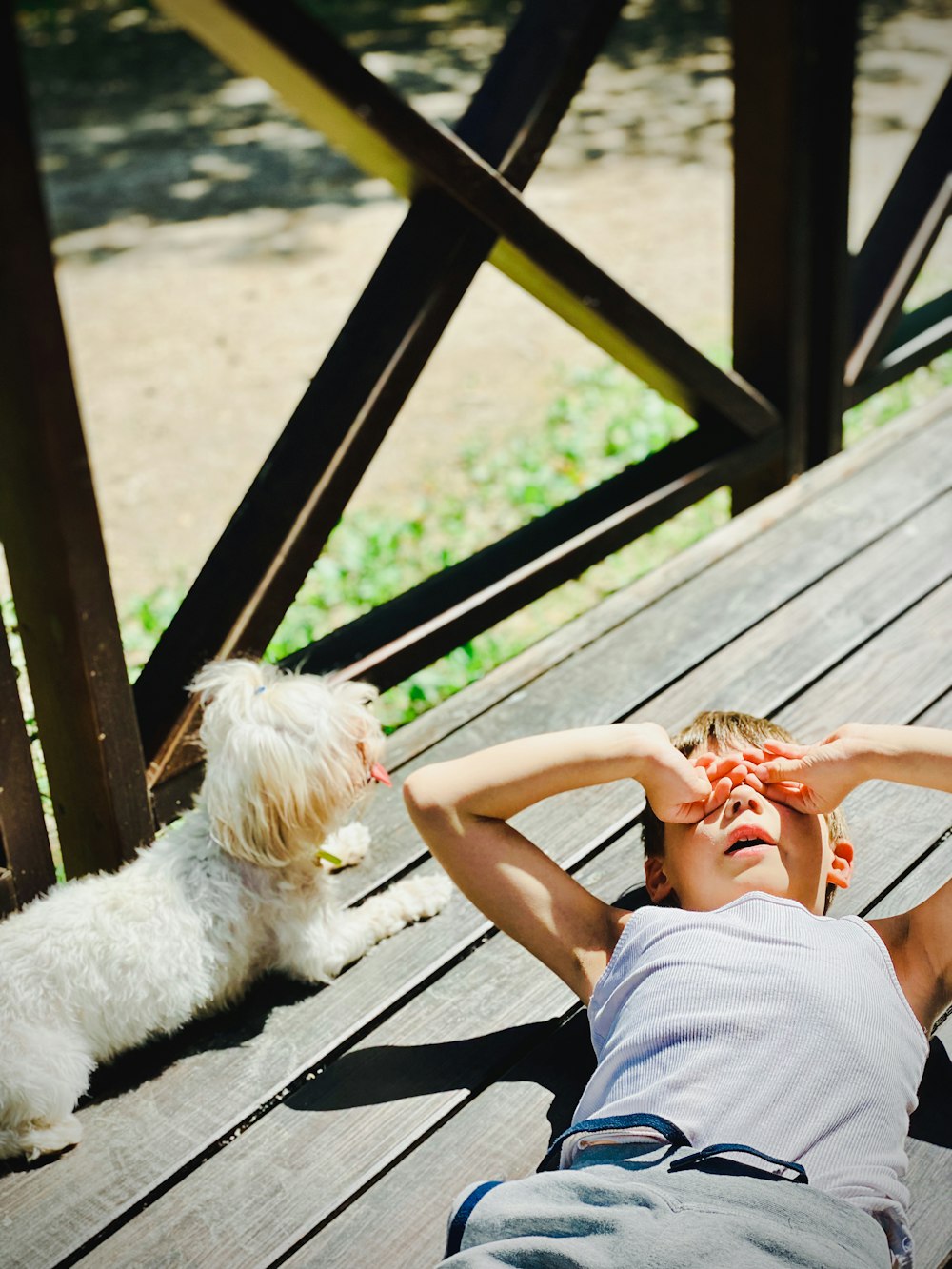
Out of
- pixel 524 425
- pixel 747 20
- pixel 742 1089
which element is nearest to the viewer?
pixel 742 1089

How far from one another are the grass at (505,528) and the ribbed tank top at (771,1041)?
79.9 inches

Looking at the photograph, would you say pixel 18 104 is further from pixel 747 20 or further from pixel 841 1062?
pixel 747 20

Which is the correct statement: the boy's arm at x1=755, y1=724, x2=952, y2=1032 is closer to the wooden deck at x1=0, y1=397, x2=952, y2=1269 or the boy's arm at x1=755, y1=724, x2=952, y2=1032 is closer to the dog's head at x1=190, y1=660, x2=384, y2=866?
the wooden deck at x1=0, y1=397, x2=952, y2=1269

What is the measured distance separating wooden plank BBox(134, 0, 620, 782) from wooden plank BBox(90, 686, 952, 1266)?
2.55 ft

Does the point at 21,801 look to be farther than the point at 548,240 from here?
No

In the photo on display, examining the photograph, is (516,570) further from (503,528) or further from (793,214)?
(503,528)

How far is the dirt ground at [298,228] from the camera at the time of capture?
20.8 feet

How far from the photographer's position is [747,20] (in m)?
3.51

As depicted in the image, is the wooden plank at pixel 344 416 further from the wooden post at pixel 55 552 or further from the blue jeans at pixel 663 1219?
the blue jeans at pixel 663 1219

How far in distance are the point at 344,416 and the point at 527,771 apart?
1.00 metres

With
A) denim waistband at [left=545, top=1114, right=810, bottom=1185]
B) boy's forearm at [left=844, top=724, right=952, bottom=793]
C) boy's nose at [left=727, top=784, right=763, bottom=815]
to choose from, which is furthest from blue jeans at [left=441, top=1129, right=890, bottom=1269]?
boy's forearm at [left=844, top=724, right=952, bottom=793]

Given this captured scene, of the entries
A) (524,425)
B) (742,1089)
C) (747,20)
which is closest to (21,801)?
(742,1089)

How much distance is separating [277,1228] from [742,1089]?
74cm

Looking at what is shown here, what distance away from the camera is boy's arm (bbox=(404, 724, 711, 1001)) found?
85.3 inches
